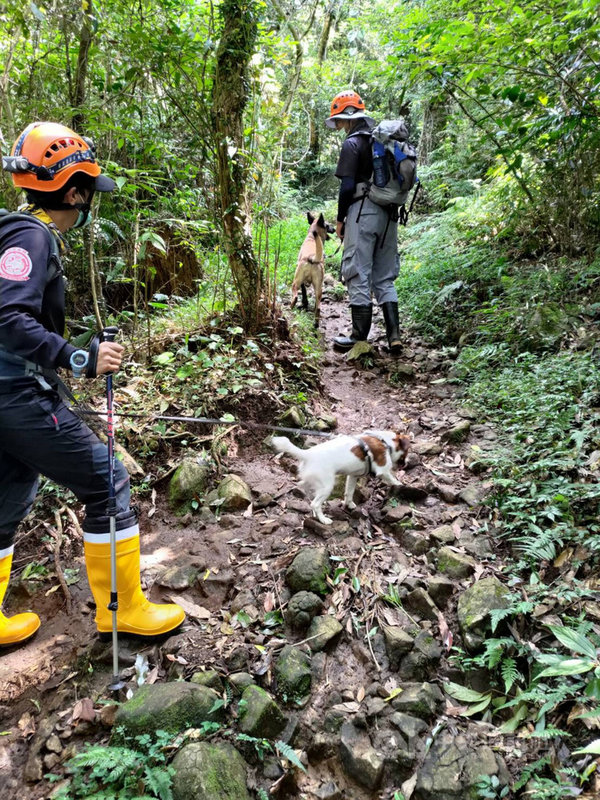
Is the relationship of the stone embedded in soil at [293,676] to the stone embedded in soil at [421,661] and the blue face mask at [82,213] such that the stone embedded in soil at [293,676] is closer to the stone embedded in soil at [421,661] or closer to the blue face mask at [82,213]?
the stone embedded in soil at [421,661]

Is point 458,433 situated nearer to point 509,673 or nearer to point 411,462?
point 411,462

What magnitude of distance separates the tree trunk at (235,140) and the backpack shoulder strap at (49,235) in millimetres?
2998

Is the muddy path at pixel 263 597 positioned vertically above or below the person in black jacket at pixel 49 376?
below

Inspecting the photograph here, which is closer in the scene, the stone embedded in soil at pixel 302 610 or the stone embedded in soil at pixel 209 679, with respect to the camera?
the stone embedded in soil at pixel 209 679

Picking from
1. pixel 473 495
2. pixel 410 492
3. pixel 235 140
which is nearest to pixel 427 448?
pixel 410 492

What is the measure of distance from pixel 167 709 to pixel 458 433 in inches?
136

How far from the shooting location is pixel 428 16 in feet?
25.2

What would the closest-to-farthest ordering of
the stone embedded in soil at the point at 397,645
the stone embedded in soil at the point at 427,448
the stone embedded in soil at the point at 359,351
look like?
the stone embedded in soil at the point at 397,645, the stone embedded in soil at the point at 427,448, the stone embedded in soil at the point at 359,351

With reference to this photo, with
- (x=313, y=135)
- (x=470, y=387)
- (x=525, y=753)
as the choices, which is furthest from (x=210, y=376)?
(x=313, y=135)

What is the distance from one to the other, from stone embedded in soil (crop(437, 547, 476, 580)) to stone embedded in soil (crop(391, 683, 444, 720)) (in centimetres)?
77

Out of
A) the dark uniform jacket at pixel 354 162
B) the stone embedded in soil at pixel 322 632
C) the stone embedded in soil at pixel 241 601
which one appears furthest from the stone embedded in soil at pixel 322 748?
the dark uniform jacket at pixel 354 162

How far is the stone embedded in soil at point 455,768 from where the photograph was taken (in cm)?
209

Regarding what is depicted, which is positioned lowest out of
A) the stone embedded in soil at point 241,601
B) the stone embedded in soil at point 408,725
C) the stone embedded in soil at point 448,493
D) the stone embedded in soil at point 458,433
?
the stone embedded in soil at point 408,725

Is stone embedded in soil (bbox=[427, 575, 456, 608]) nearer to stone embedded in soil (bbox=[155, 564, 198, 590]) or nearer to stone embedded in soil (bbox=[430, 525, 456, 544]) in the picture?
stone embedded in soil (bbox=[430, 525, 456, 544])
